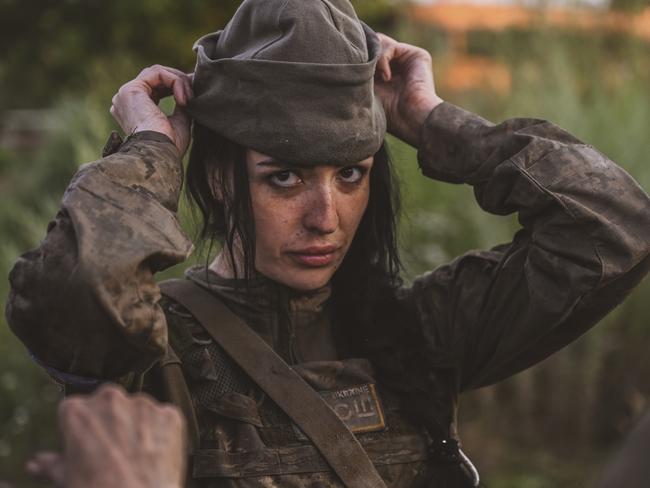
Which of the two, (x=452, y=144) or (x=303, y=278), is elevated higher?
(x=452, y=144)

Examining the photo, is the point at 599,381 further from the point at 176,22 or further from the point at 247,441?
the point at 176,22

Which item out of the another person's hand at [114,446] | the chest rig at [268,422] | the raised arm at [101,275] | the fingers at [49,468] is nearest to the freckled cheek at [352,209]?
the chest rig at [268,422]

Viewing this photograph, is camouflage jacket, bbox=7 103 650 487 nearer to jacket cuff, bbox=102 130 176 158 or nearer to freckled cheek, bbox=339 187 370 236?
jacket cuff, bbox=102 130 176 158

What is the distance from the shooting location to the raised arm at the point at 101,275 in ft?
6.77

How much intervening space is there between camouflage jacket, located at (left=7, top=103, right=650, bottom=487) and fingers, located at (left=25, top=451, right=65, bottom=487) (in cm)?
62

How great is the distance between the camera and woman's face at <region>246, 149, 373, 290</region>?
8.05 ft

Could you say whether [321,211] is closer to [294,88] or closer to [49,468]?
[294,88]

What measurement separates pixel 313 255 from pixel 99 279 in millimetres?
606

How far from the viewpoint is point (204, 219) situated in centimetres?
264

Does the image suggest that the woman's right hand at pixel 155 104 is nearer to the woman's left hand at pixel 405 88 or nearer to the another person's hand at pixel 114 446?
the woman's left hand at pixel 405 88

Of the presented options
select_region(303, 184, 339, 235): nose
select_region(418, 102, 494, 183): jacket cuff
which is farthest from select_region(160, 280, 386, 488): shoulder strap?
select_region(418, 102, 494, 183): jacket cuff

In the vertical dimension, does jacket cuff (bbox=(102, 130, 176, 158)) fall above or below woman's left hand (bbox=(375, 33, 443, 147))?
above

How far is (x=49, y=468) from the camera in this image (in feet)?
4.73

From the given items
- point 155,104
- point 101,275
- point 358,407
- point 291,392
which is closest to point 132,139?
point 155,104
